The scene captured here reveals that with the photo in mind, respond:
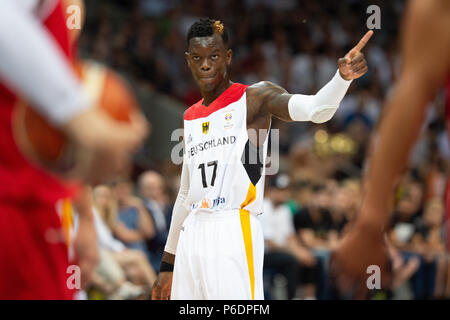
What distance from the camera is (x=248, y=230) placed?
187 inches

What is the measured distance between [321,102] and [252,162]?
0.68 meters

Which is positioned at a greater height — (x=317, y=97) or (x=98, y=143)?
(x=317, y=97)

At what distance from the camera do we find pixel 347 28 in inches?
632

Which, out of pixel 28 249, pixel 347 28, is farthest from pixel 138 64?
pixel 28 249

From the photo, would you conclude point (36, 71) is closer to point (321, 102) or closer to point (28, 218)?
point (28, 218)

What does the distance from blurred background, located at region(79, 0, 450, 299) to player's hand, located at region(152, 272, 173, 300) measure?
2.15m

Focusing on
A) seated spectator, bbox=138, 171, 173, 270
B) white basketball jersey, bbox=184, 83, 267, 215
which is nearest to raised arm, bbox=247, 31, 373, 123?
white basketball jersey, bbox=184, 83, 267, 215

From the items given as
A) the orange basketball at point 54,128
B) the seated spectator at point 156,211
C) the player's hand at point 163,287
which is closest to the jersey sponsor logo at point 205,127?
the player's hand at point 163,287

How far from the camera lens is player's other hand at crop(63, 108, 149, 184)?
2.12 metres

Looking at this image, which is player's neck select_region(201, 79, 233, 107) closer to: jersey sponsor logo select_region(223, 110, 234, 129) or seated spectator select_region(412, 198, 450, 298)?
jersey sponsor logo select_region(223, 110, 234, 129)

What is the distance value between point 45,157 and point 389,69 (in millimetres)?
13395

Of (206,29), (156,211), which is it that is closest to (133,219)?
(156,211)
